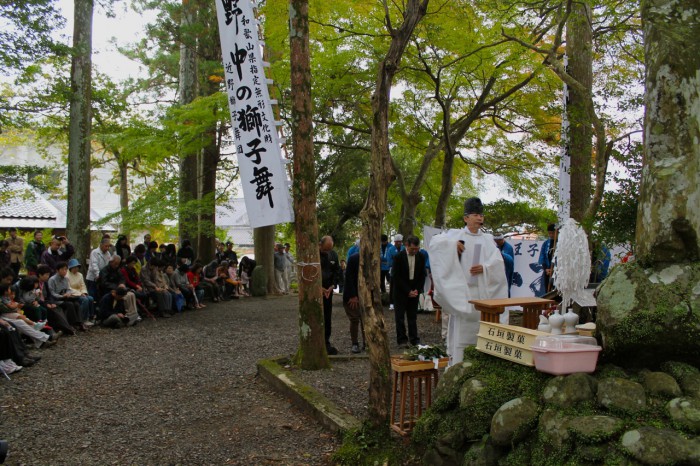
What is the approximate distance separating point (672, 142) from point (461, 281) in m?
2.10

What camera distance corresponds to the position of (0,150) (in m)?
33.6

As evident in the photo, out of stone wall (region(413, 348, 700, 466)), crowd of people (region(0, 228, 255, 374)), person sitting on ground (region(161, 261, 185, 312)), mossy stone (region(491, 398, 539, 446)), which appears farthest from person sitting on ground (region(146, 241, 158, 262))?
mossy stone (region(491, 398, 539, 446))

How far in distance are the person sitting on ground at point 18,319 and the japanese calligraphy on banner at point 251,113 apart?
4037 millimetres

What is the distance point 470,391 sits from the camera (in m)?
4.00

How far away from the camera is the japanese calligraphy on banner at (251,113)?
25.0 ft

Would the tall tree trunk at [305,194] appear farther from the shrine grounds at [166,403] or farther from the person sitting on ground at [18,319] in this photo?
the person sitting on ground at [18,319]

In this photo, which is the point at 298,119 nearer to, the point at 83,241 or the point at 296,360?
the point at 296,360

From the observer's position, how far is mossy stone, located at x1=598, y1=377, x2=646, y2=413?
10.7ft

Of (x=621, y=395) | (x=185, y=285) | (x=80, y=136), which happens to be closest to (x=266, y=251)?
(x=185, y=285)

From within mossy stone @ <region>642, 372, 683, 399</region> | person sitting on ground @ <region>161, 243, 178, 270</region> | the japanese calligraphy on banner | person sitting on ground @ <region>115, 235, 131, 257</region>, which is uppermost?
the japanese calligraphy on banner

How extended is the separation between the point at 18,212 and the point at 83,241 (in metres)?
13.9

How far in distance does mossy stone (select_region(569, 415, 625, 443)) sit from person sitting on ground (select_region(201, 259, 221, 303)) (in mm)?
14582

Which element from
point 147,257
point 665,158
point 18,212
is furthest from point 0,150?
point 665,158

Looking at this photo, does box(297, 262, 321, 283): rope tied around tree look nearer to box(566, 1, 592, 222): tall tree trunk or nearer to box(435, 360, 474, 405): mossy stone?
box(435, 360, 474, 405): mossy stone
